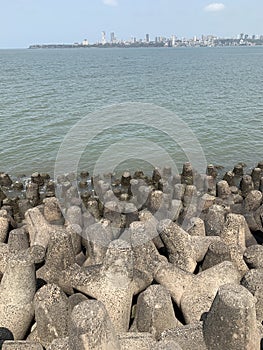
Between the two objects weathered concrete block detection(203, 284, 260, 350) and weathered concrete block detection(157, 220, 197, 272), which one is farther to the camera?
weathered concrete block detection(157, 220, 197, 272)

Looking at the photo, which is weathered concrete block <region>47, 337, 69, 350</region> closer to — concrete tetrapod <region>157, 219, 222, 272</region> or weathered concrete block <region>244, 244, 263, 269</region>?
concrete tetrapod <region>157, 219, 222, 272</region>

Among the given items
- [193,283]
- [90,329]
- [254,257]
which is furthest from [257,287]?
[90,329]

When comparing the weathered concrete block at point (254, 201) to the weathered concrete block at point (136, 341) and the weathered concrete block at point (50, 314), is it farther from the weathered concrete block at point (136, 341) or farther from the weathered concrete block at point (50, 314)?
the weathered concrete block at point (136, 341)

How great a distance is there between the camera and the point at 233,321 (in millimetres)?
4281

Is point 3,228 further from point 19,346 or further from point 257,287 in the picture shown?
point 257,287

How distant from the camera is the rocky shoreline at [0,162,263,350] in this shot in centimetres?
434

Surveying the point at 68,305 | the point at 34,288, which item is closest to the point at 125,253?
the point at 68,305

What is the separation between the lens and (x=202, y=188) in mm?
13836

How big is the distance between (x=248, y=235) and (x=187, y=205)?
9.26ft

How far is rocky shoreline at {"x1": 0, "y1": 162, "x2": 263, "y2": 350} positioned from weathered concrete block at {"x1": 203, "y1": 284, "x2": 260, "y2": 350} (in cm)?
1

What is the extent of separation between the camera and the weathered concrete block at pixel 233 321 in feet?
14.0

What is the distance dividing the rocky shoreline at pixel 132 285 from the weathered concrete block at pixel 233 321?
11mm

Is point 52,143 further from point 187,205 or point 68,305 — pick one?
point 68,305

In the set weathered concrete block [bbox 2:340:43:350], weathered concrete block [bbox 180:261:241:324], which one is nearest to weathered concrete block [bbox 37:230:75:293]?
weathered concrete block [bbox 2:340:43:350]
